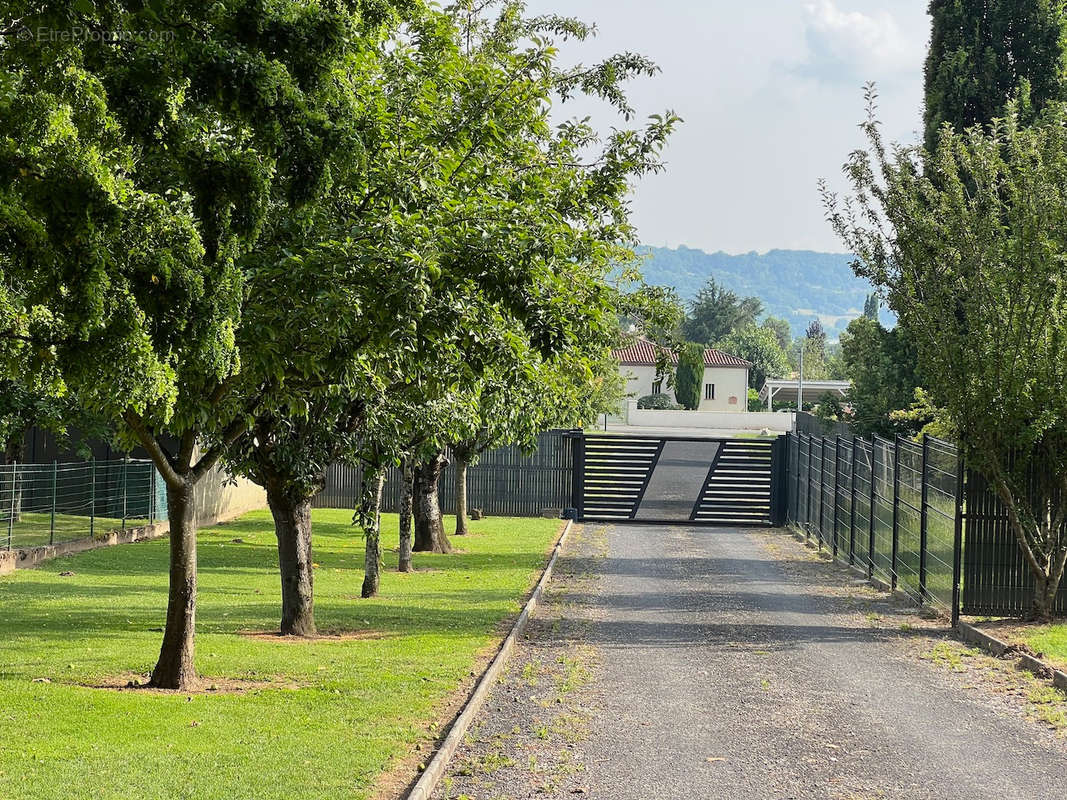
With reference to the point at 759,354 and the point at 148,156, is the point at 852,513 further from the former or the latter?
the point at 759,354

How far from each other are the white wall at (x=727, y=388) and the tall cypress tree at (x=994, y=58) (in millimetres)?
72491

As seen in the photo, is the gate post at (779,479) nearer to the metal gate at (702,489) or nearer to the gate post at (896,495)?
the metal gate at (702,489)

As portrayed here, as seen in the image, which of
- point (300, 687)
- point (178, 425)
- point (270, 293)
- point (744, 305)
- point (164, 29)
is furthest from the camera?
point (744, 305)

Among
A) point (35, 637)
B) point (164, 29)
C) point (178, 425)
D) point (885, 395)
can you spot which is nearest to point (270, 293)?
point (178, 425)

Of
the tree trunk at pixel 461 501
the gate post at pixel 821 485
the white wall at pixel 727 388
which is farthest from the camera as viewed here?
the white wall at pixel 727 388

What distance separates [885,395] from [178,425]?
27.1 m

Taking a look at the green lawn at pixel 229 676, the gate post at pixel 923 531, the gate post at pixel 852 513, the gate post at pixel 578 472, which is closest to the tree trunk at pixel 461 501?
the gate post at pixel 578 472

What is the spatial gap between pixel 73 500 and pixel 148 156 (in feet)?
58.3

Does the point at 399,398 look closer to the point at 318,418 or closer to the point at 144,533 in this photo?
the point at 318,418

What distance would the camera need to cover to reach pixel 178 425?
8.95m

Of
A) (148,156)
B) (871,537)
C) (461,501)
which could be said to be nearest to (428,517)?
(461,501)

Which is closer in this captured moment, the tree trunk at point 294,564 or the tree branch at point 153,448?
the tree branch at point 153,448

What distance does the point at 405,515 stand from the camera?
790 inches

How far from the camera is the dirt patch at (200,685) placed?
33.3 ft
